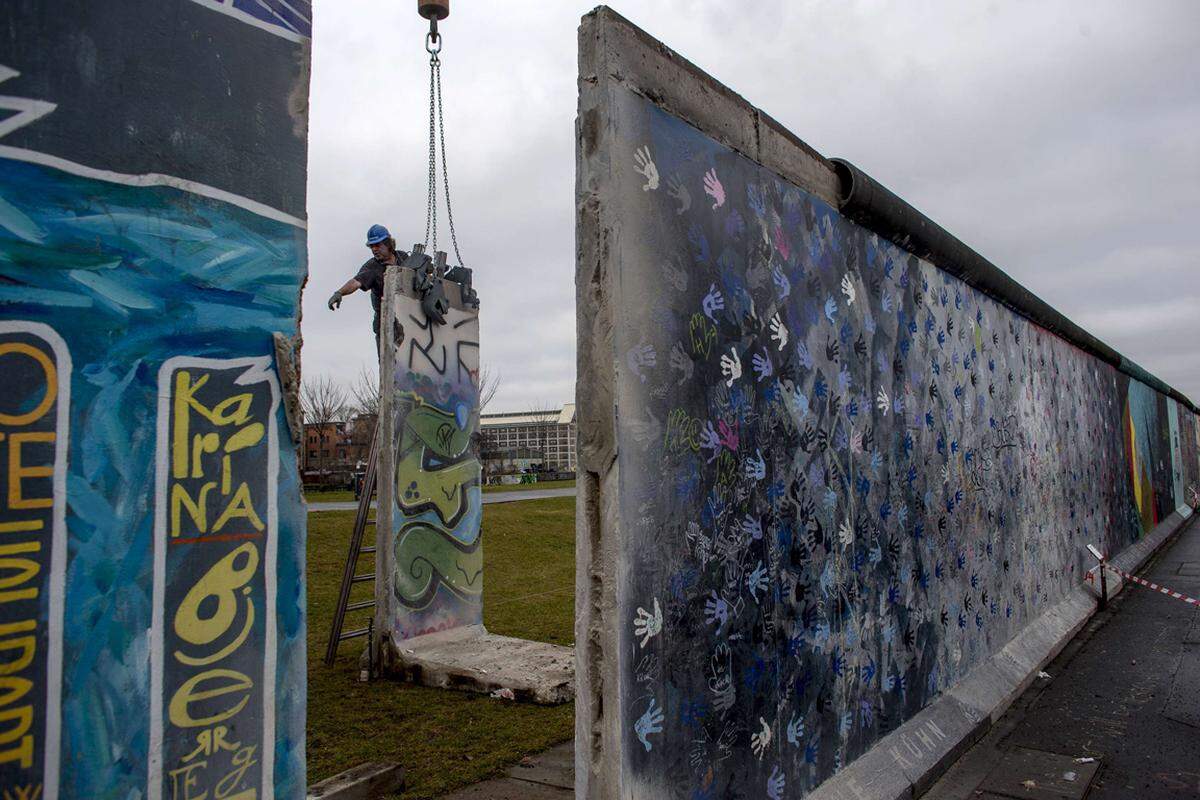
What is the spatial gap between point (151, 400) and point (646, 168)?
1762 millimetres

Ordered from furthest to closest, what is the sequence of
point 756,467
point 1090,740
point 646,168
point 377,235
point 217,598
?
1. point 377,235
2. point 1090,740
3. point 756,467
4. point 646,168
5. point 217,598

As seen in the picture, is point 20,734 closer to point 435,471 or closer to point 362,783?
point 362,783

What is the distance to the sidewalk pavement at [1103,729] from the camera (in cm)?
450

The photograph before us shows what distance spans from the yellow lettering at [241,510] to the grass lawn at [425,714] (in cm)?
234

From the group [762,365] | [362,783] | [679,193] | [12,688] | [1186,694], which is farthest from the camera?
[1186,694]

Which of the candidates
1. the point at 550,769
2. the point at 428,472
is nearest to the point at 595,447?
the point at 550,769

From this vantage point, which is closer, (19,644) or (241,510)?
(19,644)

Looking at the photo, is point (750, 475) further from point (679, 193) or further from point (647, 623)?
point (679, 193)

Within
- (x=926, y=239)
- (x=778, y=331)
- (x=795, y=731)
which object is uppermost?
(x=926, y=239)

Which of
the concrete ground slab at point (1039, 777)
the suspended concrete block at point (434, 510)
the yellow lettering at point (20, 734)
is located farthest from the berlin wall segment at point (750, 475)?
the suspended concrete block at point (434, 510)

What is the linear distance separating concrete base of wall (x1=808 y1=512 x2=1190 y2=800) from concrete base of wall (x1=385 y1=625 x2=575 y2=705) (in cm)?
218

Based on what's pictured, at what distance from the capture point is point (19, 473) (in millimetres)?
1771

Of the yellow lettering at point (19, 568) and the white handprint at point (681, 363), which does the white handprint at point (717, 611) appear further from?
the yellow lettering at point (19, 568)

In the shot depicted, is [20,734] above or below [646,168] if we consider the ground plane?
below
